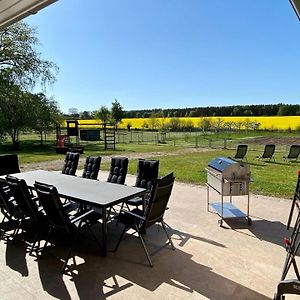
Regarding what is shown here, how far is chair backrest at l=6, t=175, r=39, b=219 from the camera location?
354 cm

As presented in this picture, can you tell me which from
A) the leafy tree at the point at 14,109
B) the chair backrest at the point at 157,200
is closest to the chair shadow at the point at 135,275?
the chair backrest at the point at 157,200

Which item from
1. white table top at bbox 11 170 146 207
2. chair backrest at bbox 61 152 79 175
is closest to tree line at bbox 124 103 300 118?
chair backrest at bbox 61 152 79 175

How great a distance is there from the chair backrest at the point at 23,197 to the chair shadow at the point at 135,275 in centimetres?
65

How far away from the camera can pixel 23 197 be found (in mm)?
3559

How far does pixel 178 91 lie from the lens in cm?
4328

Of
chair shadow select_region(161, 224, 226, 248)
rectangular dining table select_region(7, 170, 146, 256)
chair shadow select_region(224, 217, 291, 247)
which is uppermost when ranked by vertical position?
rectangular dining table select_region(7, 170, 146, 256)

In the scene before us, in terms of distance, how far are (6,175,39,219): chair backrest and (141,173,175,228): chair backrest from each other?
4.74 ft

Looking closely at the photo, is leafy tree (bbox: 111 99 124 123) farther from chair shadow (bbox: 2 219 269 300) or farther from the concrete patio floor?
chair shadow (bbox: 2 219 269 300)

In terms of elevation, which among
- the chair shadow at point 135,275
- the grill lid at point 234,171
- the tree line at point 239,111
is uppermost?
the tree line at point 239,111

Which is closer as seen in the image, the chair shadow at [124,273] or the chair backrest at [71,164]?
the chair shadow at [124,273]

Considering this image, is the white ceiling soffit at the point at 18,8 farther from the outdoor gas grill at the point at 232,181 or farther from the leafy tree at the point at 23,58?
the leafy tree at the point at 23,58

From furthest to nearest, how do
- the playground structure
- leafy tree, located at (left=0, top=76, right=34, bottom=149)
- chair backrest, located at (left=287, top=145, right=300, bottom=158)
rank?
1. the playground structure
2. leafy tree, located at (left=0, top=76, right=34, bottom=149)
3. chair backrest, located at (left=287, top=145, right=300, bottom=158)

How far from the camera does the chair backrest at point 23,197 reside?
3539 mm

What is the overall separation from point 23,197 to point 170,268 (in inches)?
80.4
